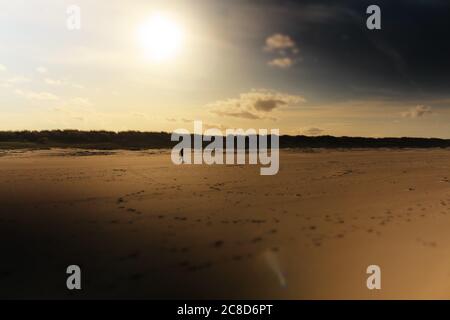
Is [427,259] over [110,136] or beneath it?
beneath

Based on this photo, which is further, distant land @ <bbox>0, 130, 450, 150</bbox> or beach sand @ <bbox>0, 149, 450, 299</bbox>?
distant land @ <bbox>0, 130, 450, 150</bbox>

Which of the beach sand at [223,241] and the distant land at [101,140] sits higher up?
the distant land at [101,140]

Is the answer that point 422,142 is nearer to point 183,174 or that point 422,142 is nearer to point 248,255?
point 183,174

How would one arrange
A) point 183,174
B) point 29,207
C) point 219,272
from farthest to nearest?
1. point 183,174
2. point 29,207
3. point 219,272

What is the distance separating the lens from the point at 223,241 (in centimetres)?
841

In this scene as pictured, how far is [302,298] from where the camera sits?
618cm

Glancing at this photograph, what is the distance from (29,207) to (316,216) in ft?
28.5

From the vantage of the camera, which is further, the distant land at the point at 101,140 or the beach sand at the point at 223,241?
the distant land at the point at 101,140

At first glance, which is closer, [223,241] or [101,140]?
[223,241]

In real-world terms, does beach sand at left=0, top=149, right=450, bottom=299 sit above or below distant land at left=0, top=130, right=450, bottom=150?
below

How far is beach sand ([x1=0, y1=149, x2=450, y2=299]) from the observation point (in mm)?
6480

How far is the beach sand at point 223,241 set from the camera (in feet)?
21.3

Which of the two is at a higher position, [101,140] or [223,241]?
[101,140]
